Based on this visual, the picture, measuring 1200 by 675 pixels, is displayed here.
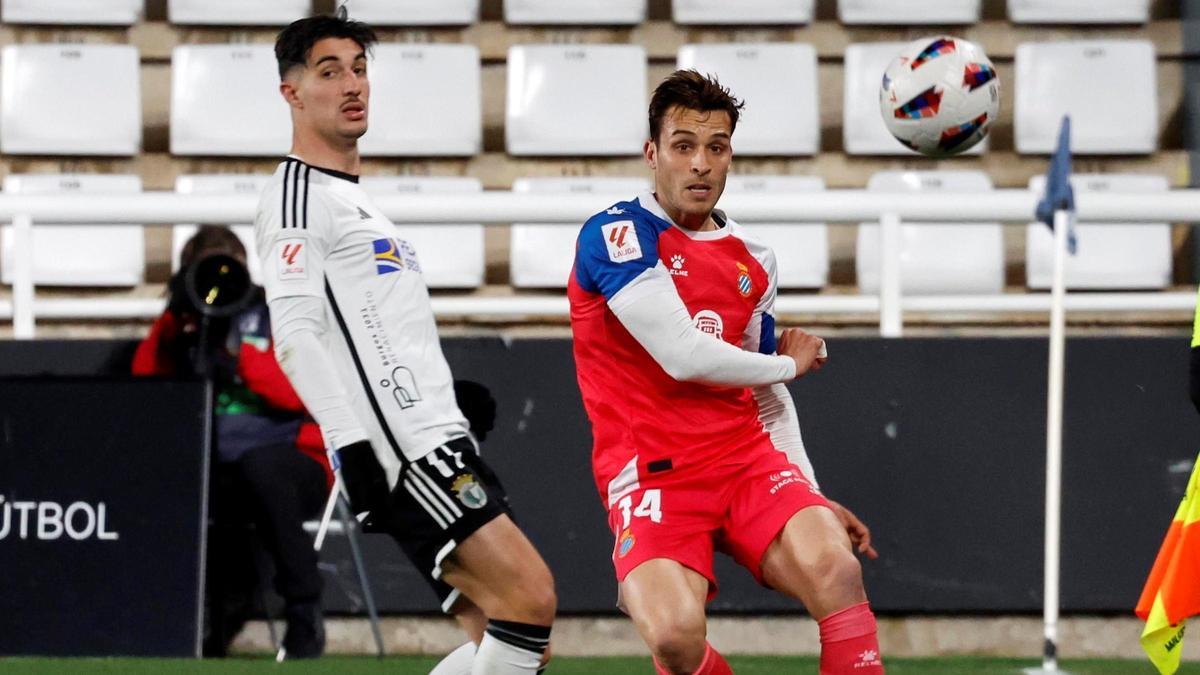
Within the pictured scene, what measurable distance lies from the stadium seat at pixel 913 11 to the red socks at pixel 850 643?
581cm

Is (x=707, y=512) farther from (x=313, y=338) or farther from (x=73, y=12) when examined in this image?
(x=73, y=12)

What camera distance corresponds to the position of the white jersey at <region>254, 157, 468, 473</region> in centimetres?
401

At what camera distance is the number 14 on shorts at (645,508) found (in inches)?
160

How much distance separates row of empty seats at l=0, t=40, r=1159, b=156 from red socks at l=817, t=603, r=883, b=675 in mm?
5189

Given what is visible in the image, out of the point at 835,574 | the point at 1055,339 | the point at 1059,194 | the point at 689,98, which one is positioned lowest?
the point at 835,574

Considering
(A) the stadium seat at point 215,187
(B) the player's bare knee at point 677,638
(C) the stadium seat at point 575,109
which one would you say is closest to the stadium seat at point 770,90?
Answer: (C) the stadium seat at point 575,109

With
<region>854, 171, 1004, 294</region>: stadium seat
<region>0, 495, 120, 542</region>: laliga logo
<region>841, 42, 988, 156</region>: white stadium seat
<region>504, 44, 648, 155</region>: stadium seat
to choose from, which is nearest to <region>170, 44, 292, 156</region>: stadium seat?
<region>504, 44, 648, 155</region>: stadium seat

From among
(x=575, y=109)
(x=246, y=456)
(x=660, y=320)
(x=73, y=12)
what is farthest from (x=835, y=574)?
(x=73, y=12)

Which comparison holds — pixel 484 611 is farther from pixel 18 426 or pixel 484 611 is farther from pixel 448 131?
pixel 448 131

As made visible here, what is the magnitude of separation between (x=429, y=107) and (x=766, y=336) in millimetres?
4860

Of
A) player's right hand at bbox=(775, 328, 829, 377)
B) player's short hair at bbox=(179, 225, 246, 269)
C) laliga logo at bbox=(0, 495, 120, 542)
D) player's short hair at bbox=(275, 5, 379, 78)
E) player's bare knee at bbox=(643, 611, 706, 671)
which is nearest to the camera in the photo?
player's bare knee at bbox=(643, 611, 706, 671)

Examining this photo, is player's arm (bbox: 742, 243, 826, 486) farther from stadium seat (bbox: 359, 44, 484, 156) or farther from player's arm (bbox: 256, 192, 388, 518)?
stadium seat (bbox: 359, 44, 484, 156)

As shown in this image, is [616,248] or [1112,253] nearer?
[616,248]

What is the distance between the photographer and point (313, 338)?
3959 mm
